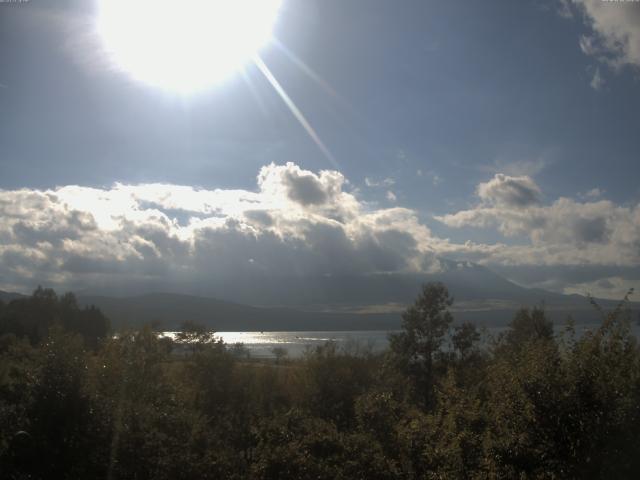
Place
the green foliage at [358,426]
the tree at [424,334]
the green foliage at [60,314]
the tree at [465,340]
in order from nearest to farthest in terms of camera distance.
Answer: the green foliage at [358,426] → the tree at [424,334] → the tree at [465,340] → the green foliage at [60,314]

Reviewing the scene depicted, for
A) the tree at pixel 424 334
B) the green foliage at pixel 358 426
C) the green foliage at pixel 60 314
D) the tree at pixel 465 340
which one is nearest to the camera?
the green foliage at pixel 358 426

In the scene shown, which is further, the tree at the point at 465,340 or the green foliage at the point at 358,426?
the tree at the point at 465,340

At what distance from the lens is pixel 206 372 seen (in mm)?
41594

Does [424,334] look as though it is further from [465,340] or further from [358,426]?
[358,426]

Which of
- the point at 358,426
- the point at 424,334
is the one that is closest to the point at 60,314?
the point at 424,334

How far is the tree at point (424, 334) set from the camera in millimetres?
45281

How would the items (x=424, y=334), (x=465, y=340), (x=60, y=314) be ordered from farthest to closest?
(x=60, y=314), (x=465, y=340), (x=424, y=334)

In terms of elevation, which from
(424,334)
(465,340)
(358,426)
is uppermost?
(424,334)

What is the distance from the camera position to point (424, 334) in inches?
1797

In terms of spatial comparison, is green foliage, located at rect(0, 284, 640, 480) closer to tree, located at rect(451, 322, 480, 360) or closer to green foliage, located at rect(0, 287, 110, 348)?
tree, located at rect(451, 322, 480, 360)

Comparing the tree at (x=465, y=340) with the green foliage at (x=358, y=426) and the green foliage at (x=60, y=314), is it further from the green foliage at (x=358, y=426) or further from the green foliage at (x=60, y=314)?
the green foliage at (x=60, y=314)

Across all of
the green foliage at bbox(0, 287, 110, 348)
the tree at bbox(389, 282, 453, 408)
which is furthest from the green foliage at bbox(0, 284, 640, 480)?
Result: the green foliage at bbox(0, 287, 110, 348)

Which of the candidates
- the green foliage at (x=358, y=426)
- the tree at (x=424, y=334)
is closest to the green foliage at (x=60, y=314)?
the tree at (x=424, y=334)

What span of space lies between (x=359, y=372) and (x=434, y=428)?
30.2m
